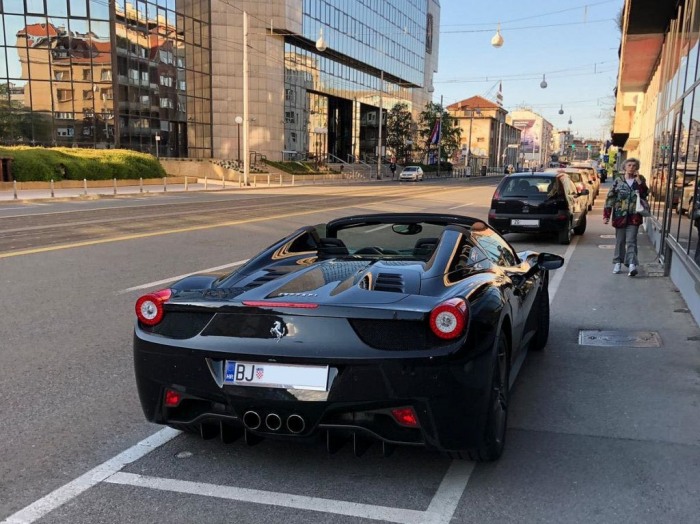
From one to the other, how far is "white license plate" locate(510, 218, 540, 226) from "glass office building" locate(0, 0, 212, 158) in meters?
37.0

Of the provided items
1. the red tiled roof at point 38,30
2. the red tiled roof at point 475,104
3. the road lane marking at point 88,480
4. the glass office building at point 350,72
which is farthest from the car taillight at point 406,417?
the red tiled roof at point 475,104

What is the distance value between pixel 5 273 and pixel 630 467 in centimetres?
868

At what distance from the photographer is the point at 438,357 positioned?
9.82 feet

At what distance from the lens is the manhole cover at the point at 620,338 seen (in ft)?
19.9

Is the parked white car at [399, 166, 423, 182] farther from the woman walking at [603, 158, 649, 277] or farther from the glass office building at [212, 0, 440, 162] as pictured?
the woman walking at [603, 158, 649, 277]

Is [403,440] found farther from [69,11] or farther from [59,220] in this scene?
[69,11]

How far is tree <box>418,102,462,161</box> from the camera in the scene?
82.3 m

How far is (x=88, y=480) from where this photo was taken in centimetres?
330

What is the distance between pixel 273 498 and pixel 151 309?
1.18m

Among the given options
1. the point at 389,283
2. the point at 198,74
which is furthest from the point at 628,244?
the point at 198,74

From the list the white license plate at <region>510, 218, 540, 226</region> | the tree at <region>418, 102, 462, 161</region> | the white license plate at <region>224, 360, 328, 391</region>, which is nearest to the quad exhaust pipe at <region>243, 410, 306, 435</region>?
the white license plate at <region>224, 360, 328, 391</region>

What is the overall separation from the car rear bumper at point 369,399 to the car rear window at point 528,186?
1133 cm

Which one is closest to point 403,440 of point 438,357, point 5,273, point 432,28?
point 438,357

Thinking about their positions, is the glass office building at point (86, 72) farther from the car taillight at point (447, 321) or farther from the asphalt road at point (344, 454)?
the car taillight at point (447, 321)
